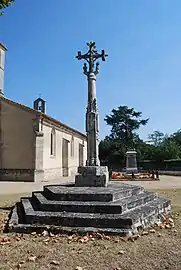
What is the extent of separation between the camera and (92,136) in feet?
39.0

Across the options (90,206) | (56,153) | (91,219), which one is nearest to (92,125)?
(90,206)

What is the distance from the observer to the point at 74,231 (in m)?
6.34

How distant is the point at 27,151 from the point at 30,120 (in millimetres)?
2776

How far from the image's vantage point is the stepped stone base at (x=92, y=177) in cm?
1091

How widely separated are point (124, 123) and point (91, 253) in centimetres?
6913

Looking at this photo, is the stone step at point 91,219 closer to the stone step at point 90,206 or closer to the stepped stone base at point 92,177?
the stone step at point 90,206

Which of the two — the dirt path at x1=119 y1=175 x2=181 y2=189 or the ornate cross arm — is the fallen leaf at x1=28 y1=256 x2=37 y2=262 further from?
the dirt path at x1=119 y1=175 x2=181 y2=189

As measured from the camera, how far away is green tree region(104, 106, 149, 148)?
239 feet

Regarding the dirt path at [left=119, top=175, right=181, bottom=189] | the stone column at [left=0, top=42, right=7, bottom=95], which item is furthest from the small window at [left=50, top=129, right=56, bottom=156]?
the stone column at [left=0, top=42, right=7, bottom=95]

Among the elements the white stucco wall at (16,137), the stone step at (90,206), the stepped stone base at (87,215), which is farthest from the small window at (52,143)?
the stone step at (90,206)

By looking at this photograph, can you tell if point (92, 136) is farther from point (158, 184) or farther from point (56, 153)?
point (56, 153)

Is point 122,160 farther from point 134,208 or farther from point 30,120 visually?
point 134,208

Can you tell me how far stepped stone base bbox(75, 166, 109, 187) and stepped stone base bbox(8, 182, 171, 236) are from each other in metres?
2.19

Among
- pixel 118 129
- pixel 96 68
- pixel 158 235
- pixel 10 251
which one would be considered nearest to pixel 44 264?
pixel 10 251
